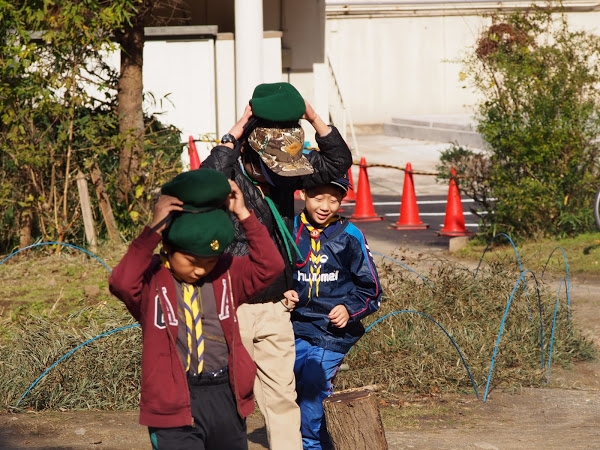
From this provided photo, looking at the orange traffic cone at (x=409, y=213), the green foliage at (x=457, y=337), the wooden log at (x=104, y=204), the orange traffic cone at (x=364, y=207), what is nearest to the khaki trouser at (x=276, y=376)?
the green foliage at (x=457, y=337)

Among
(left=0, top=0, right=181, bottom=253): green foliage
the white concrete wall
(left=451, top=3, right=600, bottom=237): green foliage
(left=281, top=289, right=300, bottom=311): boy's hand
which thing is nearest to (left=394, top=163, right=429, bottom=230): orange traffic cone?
(left=451, top=3, right=600, bottom=237): green foliage

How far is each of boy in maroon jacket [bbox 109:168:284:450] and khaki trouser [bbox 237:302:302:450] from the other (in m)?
0.63

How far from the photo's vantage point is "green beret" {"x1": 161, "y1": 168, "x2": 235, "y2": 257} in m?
3.37

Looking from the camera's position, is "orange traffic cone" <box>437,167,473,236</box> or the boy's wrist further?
"orange traffic cone" <box>437,167,473,236</box>

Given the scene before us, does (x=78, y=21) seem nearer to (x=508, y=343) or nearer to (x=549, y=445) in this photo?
(x=508, y=343)

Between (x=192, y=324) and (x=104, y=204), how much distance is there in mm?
6229

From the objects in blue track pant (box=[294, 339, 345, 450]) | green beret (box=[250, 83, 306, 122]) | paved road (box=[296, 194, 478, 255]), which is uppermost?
green beret (box=[250, 83, 306, 122])

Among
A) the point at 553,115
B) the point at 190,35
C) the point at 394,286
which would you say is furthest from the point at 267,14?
the point at 394,286

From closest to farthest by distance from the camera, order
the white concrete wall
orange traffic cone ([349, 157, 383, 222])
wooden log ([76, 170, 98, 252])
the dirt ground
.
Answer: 1. the dirt ground
2. wooden log ([76, 170, 98, 252])
3. orange traffic cone ([349, 157, 383, 222])
4. the white concrete wall

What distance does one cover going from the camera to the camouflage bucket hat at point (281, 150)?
411 centimetres

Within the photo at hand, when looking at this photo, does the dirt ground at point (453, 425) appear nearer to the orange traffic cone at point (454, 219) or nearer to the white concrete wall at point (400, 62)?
the orange traffic cone at point (454, 219)

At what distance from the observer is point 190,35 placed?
1558cm

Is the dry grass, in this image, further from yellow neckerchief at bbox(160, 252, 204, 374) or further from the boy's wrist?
the boy's wrist

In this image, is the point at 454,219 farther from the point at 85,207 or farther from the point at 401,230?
the point at 85,207
